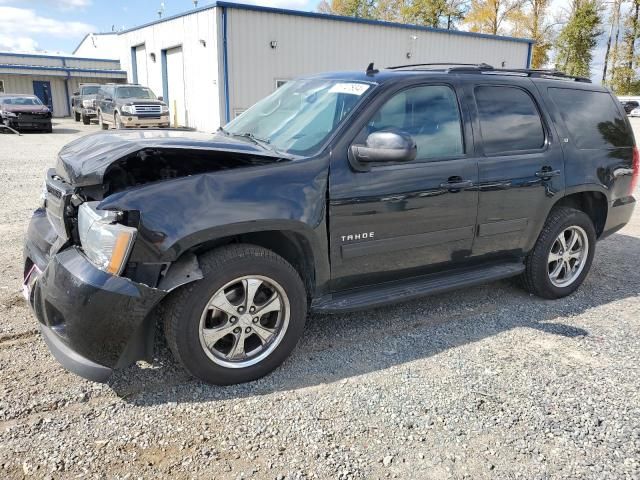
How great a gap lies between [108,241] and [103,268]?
146 millimetres

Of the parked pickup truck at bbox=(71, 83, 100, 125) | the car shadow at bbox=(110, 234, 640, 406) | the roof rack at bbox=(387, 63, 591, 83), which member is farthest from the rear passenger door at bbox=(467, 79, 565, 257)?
the parked pickup truck at bbox=(71, 83, 100, 125)

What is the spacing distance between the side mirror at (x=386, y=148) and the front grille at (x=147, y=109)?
1794 centimetres

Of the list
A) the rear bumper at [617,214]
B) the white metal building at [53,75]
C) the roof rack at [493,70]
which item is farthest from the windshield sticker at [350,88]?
the white metal building at [53,75]

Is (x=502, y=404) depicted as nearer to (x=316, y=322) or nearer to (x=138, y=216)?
(x=316, y=322)

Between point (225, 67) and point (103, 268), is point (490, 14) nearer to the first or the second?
point (225, 67)

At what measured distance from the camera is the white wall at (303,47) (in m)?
19.6

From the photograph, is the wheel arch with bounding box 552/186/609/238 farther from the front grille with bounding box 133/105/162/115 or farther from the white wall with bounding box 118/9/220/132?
the front grille with bounding box 133/105/162/115

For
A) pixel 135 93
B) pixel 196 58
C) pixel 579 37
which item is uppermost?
pixel 579 37

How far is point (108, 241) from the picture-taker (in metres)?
2.69

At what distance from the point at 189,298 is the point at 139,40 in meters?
28.0

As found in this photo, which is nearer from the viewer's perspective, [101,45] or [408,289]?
[408,289]

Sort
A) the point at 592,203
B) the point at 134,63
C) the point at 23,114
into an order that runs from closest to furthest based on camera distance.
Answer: the point at 592,203
the point at 23,114
the point at 134,63

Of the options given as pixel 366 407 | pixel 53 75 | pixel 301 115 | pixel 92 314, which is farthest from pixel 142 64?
pixel 366 407

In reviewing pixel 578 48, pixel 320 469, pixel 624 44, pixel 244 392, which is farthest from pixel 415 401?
pixel 624 44
